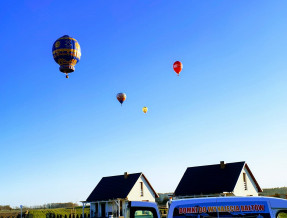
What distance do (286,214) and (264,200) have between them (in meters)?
0.52

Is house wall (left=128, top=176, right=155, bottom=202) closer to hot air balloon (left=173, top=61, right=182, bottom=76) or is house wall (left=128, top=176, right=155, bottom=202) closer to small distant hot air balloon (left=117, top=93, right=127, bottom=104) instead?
small distant hot air balloon (left=117, top=93, right=127, bottom=104)

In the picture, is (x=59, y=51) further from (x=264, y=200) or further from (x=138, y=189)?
(x=264, y=200)

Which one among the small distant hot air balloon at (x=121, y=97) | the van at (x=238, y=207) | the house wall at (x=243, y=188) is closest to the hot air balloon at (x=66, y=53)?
the small distant hot air balloon at (x=121, y=97)

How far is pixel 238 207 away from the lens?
6031 mm

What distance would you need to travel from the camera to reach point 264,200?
6.03 metres

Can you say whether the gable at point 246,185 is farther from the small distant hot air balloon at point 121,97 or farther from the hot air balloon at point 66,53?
the hot air balloon at point 66,53

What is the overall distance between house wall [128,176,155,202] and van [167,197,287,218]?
35.1 metres

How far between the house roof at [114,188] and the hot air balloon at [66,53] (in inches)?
729

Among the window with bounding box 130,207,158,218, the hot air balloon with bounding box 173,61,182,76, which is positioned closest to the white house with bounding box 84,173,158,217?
the hot air balloon with bounding box 173,61,182,76

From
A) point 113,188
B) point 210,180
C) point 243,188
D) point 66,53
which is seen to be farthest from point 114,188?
point 66,53

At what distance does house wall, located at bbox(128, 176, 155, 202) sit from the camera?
135 ft

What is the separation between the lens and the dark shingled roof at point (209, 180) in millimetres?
35572

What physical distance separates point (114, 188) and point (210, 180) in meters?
12.6

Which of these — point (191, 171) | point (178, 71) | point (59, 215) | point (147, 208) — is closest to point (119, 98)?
point (178, 71)
